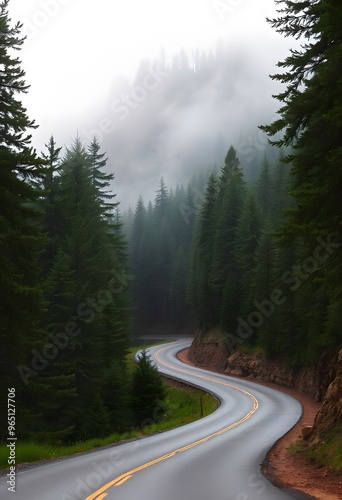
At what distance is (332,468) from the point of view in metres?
12.2

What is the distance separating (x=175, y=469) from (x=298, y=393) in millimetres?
30308

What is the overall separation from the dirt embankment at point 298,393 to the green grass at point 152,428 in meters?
7.45

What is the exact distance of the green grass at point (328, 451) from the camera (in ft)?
40.5

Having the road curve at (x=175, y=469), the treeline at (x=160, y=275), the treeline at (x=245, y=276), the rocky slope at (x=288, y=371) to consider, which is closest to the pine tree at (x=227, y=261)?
the treeline at (x=245, y=276)

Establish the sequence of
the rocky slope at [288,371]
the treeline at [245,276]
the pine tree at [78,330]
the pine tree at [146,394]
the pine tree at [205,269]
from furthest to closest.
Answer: the pine tree at [205,269] < the pine tree at [146,394] < the treeline at [245,276] < the pine tree at [78,330] < the rocky slope at [288,371]

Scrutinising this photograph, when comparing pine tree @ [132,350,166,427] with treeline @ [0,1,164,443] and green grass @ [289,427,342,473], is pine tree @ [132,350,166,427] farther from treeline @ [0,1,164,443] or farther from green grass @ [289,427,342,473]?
green grass @ [289,427,342,473]

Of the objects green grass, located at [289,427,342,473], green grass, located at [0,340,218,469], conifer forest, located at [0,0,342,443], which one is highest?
conifer forest, located at [0,0,342,443]

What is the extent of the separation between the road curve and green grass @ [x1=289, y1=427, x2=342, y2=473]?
1710 millimetres

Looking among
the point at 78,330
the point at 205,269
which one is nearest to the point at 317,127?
the point at 78,330

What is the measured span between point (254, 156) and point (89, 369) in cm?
13050

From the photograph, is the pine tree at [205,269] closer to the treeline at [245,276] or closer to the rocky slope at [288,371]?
the treeline at [245,276]

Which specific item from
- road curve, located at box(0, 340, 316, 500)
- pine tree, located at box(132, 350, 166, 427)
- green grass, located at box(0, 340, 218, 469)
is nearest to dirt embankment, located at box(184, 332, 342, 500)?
road curve, located at box(0, 340, 316, 500)

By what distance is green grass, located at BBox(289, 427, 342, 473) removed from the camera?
12.3m

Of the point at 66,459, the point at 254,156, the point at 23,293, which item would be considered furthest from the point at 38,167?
the point at 254,156
